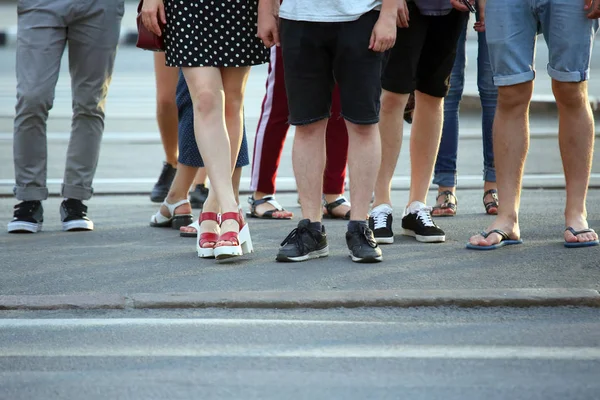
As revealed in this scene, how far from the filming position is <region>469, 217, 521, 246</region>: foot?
16.8 ft

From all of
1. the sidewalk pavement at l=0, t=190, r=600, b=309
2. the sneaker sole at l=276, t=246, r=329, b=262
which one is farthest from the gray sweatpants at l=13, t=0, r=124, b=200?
the sneaker sole at l=276, t=246, r=329, b=262

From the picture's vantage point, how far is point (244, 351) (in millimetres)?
3479

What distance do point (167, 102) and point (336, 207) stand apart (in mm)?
1182

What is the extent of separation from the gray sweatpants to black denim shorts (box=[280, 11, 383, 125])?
54.8 inches

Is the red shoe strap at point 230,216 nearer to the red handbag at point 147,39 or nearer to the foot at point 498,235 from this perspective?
the red handbag at point 147,39

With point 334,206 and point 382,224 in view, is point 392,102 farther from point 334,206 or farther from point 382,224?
point 334,206

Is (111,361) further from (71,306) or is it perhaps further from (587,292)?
(587,292)

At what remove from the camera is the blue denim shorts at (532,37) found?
4.91 m

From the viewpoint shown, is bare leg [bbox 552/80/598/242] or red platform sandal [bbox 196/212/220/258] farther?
bare leg [bbox 552/80/598/242]

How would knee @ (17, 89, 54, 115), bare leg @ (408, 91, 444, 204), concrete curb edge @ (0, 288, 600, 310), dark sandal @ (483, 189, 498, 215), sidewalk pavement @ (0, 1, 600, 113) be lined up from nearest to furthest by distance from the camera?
concrete curb edge @ (0, 288, 600, 310), bare leg @ (408, 91, 444, 204), knee @ (17, 89, 54, 115), dark sandal @ (483, 189, 498, 215), sidewalk pavement @ (0, 1, 600, 113)

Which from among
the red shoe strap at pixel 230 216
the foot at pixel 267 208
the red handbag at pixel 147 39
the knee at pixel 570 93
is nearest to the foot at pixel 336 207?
the foot at pixel 267 208

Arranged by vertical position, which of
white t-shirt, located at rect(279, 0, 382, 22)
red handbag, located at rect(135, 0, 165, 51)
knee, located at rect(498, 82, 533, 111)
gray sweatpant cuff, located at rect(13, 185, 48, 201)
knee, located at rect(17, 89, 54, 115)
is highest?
white t-shirt, located at rect(279, 0, 382, 22)

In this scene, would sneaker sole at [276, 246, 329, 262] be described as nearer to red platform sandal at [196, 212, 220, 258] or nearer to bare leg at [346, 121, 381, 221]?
bare leg at [346, 121, 381, 221]

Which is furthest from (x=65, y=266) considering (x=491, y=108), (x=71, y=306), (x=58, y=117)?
(x=58, y=117)
